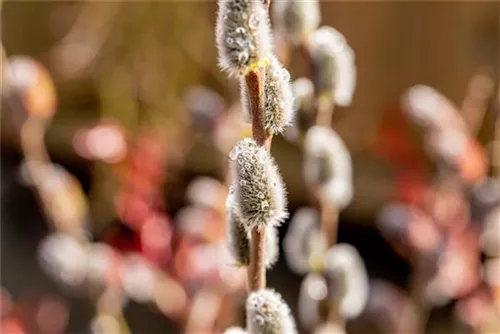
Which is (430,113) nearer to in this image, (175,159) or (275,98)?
(275,98)

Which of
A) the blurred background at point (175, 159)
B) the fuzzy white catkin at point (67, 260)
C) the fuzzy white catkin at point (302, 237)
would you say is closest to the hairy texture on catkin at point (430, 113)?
the blurred background at point (175, 159)

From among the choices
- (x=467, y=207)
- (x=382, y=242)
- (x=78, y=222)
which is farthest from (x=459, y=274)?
(x=382, y=242)

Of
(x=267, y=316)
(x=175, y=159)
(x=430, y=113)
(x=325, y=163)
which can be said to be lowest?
(x=267, y=316)

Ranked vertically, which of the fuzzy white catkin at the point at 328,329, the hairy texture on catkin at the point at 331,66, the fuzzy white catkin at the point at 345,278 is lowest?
the fuzzy white catkin at the point at 328,329

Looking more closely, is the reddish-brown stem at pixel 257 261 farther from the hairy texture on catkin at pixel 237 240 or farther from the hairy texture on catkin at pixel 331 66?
the hairy texture on catkin at pixel 331 66

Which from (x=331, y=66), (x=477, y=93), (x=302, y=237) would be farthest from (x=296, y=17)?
(x=477, y=93)

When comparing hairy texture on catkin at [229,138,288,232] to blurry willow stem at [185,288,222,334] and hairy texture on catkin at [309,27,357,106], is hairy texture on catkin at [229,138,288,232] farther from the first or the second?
blurry willow stem at [185,288,222,334]
